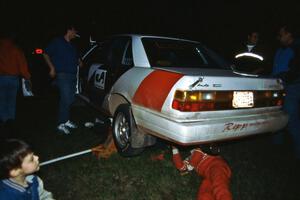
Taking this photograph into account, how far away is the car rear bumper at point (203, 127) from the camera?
274 cm

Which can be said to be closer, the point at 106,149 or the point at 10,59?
the point at 106,149

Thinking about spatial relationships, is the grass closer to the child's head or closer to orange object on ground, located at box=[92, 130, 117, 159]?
orange object on ground, located at box=[92, 130, 117, 159]

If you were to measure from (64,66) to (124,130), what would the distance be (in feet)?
5.00

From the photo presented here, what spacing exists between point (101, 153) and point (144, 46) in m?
1.50

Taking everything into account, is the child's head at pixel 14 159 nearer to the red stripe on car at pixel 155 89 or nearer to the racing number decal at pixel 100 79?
the red stripe on car at pixel 155 89

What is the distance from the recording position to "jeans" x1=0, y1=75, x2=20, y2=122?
4242mm

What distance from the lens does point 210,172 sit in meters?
3.12

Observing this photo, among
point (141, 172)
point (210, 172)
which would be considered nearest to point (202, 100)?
point (210, 172)

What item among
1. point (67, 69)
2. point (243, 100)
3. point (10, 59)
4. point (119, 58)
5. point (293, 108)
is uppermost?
point (119, 58)

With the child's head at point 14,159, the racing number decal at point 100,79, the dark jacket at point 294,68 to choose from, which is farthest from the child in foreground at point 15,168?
the dark jacket at point 294,68

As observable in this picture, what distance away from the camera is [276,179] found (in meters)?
3.62

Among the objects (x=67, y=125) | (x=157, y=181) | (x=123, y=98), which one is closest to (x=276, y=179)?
(x=157, y=181)

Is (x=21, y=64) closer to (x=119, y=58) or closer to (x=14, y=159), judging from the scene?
(x=119, y=58)

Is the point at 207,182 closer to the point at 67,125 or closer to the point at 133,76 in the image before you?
the point at 133,76
